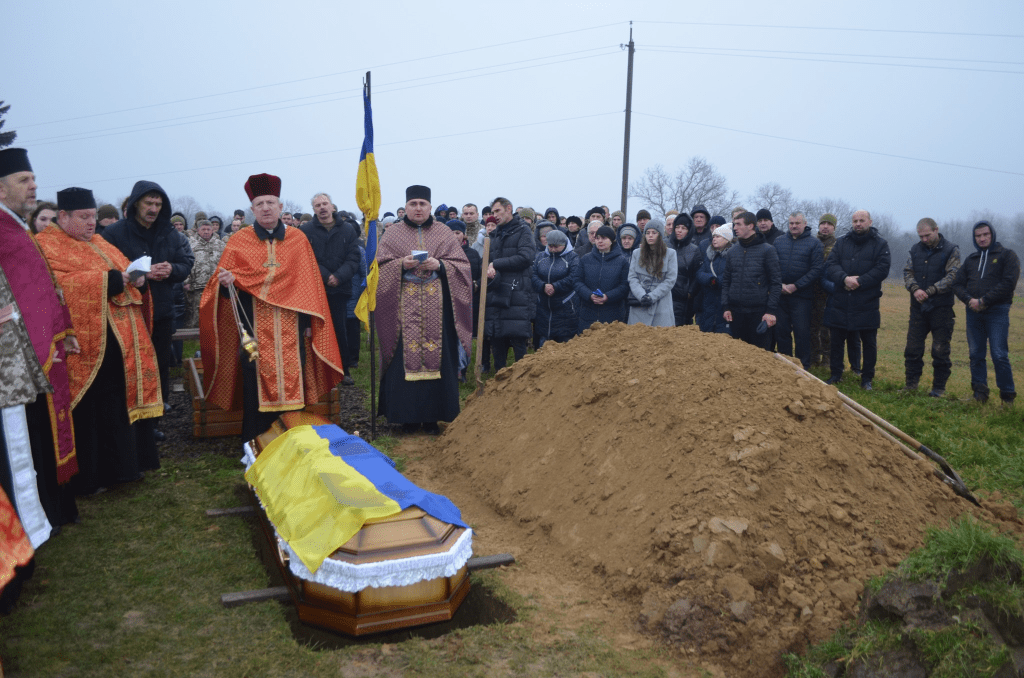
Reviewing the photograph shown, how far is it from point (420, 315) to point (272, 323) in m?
1.40

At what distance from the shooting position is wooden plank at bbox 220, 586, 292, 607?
3693mm

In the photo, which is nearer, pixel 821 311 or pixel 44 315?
pixel 44 315

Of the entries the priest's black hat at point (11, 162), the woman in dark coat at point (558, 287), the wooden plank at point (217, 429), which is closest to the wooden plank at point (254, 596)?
the priest's black hat at point (11, 162)

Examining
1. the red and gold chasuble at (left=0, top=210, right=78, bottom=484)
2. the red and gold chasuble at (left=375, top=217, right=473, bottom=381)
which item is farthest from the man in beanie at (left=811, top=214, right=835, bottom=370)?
the red and gold chasuble at (left=0, top=210, right=78, bottom=484)

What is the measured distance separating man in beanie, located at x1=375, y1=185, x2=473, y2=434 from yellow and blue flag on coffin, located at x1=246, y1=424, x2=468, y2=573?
2.18 meters

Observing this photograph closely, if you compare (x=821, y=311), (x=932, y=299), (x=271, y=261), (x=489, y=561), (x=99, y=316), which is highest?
(x=271, y=261)

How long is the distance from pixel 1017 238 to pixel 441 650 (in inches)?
1996

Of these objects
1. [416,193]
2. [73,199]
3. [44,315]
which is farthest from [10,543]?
[416,193]

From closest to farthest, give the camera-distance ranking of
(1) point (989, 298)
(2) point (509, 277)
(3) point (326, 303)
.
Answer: (3) point (326, 303)
(1) point (989, 298)
(2) point (509, 277)

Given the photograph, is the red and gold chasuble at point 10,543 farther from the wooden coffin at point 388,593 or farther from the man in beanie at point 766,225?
the man in beanie at point 766,225

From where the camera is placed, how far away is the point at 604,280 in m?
8.09

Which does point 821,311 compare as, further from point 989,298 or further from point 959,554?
point 959,554

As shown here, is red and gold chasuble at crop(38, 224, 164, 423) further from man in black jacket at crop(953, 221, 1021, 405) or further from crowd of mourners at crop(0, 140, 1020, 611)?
man in black jacket at crop(953, 221, 1021, 405)

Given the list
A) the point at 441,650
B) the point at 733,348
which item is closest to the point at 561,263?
the point at 733,348
